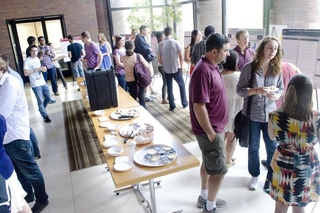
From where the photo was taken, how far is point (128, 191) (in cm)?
297

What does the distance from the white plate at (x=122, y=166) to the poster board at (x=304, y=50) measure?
220 centimetres

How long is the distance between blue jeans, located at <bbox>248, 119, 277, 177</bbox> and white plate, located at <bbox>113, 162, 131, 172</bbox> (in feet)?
4.20

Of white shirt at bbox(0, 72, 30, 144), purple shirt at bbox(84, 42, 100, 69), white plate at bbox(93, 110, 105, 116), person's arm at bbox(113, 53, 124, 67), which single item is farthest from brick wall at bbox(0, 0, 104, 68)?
white shirt at bbox(0, 72, 30, 144)

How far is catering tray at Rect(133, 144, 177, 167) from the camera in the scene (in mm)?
2010

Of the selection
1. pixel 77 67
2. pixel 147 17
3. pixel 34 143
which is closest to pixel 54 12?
pixel 77 67

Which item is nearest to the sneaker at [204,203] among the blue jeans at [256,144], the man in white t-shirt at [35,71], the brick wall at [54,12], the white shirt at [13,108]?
the blue jeans at [256,144]

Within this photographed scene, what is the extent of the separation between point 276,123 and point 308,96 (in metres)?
0.26

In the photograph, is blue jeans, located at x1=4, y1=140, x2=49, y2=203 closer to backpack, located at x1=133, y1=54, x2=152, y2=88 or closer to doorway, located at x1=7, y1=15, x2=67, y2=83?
backpack, located at x1=133, y1=54, x2=152, y2=88

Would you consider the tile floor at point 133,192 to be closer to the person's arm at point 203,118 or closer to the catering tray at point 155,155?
the catering tray at point 155,155

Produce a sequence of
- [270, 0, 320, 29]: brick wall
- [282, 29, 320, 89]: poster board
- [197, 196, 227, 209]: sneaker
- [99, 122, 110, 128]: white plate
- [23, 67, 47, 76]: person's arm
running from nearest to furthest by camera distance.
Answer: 1. [197, 196, 227, 209]: sneaker
2. [99, 122, 110, 128]: white plate
3. [282, 29, 320, 89]: poster board
4. [270, 0, 320, 29]: brick wall
5. [23, 67, 47, 76]: person's arm

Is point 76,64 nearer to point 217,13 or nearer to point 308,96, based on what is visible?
point 217,13

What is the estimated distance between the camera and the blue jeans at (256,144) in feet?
8.48

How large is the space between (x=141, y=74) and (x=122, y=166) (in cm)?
242

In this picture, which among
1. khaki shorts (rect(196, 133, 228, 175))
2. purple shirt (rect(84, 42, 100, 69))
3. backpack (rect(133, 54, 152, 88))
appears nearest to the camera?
khaki shorts (rect(196, 133, 228, 175))
